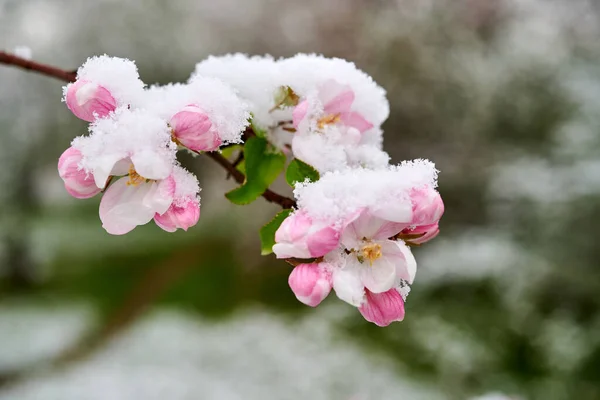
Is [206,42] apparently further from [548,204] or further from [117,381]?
[548,204]

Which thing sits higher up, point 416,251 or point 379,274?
point 416,251

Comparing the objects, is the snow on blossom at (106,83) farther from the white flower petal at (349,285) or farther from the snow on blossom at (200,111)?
the white flower petal at (349,285)

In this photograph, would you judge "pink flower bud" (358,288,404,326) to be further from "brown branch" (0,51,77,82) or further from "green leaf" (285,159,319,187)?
"brown branch" (0,51,77,82)

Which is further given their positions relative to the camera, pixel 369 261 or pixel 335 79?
pixel 335 79

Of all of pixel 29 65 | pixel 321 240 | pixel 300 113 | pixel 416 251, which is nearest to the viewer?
pixel 321 240

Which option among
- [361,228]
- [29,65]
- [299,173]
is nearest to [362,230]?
[361,228]

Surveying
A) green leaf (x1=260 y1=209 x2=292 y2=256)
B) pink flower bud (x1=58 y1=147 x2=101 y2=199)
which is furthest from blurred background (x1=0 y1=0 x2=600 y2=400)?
pink flower bud (x1=58 y1=147 x2=101 y2=199)

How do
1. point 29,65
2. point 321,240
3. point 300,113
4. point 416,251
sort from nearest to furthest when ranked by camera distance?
point 321,240
point 300,113
point 29,65
point 416,251

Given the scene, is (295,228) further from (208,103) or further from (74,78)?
(74,78)
